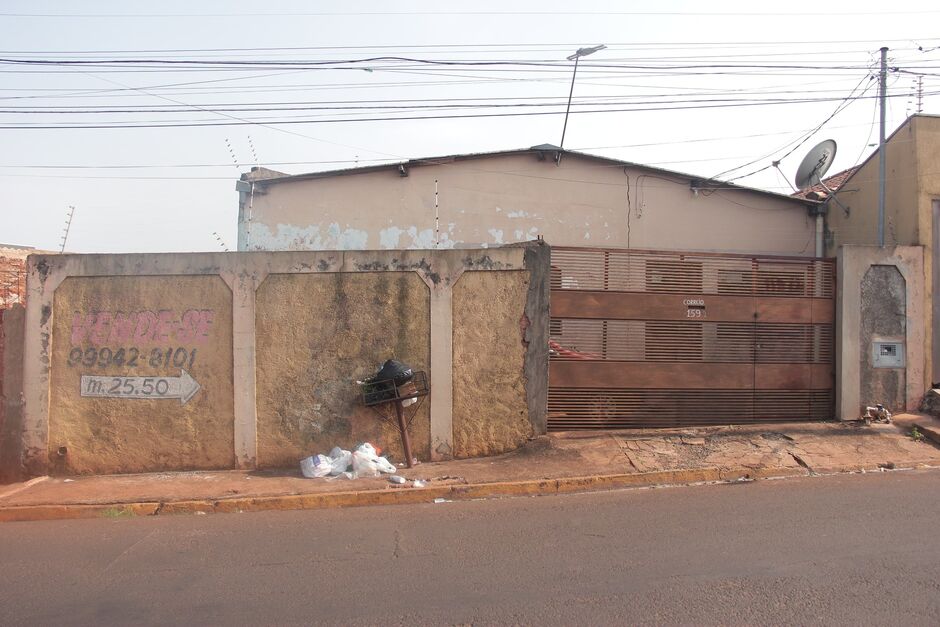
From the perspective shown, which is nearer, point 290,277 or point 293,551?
point 293,551

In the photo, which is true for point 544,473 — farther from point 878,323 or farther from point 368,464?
point 878,323

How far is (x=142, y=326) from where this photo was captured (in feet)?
27.7

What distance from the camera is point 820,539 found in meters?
5.15

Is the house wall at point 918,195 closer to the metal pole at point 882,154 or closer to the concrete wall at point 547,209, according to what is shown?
the metal pole at point 882,154

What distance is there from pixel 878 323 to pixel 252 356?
8.28 m

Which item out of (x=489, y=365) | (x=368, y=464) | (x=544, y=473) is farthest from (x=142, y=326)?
(x=544, y=473)

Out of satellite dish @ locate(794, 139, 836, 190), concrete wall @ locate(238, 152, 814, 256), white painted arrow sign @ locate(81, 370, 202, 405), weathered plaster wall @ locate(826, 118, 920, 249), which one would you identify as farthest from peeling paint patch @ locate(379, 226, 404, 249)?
weathered plaster wall @ locate(826, 118, 920, 249)

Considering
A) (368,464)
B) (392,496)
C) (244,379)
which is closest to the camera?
(392,496)

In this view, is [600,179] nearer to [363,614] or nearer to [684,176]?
[684,176]

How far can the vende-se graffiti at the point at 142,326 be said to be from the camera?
8.38 meters

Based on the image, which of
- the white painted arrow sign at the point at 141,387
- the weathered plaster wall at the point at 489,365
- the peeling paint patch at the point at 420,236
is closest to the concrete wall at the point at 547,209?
the peeling paint patch at the point at 420,236

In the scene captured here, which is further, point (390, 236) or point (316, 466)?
point (390, 236)

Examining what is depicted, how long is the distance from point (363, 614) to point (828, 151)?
11693 millimetres

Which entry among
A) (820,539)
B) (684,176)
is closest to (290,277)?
(820,539)
